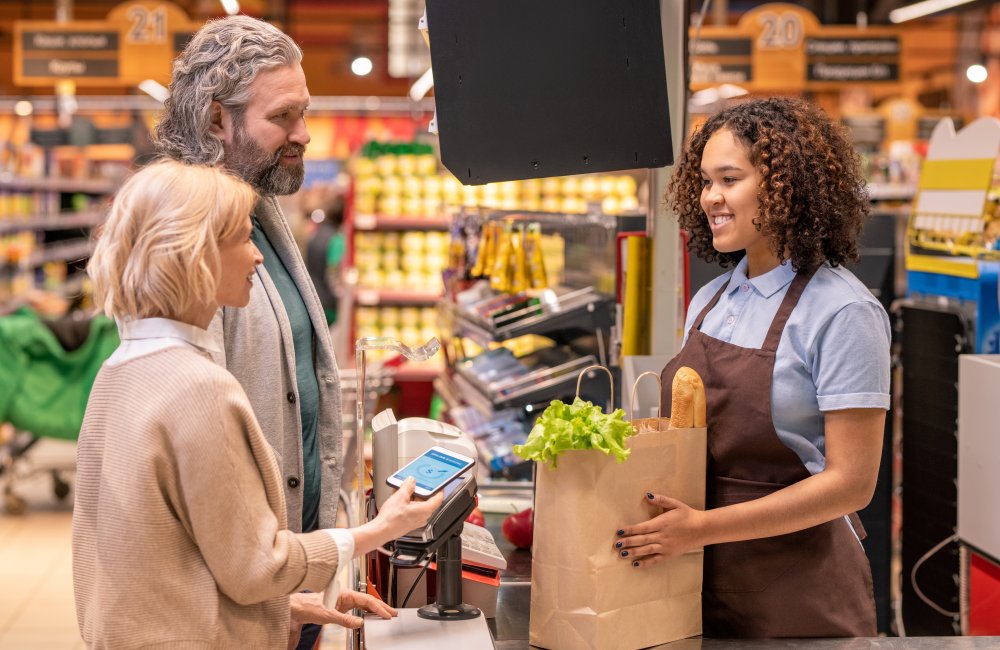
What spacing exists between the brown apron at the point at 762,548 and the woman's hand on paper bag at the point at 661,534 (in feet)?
0.48

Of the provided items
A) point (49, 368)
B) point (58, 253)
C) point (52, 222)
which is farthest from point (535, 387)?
point (58, 253)

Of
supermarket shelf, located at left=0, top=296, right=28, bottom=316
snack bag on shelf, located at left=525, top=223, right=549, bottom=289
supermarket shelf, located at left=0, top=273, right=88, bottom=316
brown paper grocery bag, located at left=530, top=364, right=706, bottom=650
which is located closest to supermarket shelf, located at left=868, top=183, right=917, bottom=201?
snack bag on shelf, located at left=525, top=223, right=549, bottom=289

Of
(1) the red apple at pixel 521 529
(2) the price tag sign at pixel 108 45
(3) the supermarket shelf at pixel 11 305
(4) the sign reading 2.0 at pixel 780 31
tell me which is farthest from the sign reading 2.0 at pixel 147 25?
(1) the red apple at pixel 521 529

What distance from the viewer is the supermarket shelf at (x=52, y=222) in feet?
31.5

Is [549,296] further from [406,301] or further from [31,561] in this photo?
[406,301]

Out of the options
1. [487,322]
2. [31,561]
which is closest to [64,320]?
[31,561]

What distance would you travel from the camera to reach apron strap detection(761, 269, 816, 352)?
6.22 ft

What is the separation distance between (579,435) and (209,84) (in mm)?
971

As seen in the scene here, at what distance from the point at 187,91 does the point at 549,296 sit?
1907mm

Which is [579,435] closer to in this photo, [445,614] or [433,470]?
[433,470]

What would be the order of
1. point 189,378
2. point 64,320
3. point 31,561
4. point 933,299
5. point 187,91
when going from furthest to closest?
point 64,320
point 31,561
point 933,299
point 187,91
point 189,378

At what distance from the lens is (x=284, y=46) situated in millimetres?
2133

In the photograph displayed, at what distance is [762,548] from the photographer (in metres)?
1.93

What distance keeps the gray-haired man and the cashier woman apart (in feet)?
2.30
